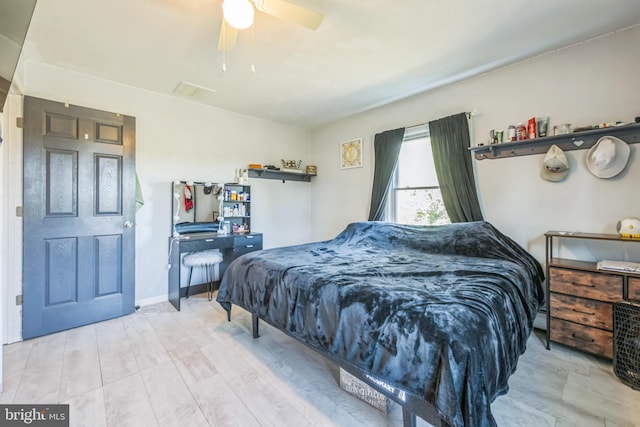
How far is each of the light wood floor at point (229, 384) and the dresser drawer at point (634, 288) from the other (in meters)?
0.57

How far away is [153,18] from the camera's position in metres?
2.14

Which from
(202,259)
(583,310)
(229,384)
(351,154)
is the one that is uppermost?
(351,154)

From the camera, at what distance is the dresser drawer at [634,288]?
2008 mm

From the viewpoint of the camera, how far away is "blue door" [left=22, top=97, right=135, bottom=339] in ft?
8.43

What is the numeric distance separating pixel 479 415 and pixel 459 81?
3.37 metres

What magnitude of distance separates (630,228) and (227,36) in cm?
347

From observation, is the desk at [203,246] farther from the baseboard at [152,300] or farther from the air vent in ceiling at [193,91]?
the air vent in ceiling at [193,91]

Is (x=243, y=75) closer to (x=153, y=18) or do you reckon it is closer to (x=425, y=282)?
(x=153, y=18)

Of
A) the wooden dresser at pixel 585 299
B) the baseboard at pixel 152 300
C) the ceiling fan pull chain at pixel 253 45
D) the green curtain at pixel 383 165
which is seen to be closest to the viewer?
the wooden dresser at pixel 585 299

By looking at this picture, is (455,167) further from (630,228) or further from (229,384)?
(229,384)

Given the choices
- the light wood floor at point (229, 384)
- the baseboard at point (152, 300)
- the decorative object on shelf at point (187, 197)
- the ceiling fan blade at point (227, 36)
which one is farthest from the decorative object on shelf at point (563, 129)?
the baseboard at point (152, 300)

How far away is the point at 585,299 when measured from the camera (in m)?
2.21

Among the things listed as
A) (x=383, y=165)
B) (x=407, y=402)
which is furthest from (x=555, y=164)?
(x=407, y=402)

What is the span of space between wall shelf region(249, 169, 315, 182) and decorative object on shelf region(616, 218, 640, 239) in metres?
3.99
